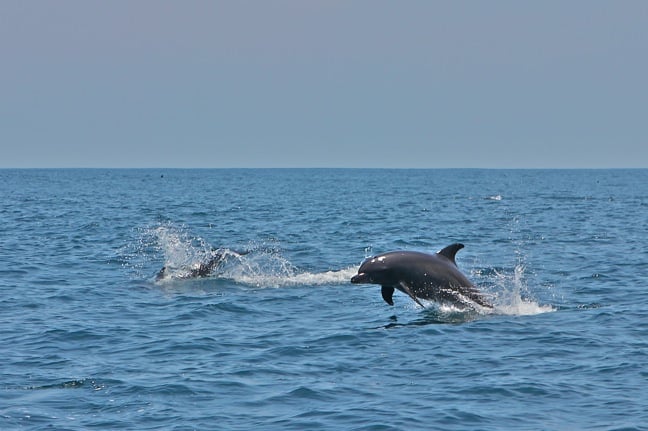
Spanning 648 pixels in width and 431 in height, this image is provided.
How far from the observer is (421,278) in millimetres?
19609

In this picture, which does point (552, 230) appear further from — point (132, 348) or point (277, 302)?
point (132, 348)

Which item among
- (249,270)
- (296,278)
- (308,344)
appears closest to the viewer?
(308,344)

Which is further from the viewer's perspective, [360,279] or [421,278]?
[360,279]

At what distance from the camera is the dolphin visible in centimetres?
2624

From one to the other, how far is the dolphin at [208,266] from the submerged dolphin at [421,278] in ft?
24.1

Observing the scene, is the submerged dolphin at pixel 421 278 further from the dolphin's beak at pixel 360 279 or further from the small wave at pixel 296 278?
the small wave at pixel 296 278

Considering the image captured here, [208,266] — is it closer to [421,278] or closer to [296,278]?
[296,278]

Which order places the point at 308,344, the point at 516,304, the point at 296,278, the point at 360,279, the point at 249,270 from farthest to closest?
the point at 249,270 < the point at 296,278 < the point at 516,304 < the point at 360,279 < the point at 308,344

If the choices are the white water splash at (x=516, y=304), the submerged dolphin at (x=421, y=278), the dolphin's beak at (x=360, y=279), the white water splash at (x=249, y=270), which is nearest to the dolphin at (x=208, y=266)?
the white water splash at (x=249, y=270)


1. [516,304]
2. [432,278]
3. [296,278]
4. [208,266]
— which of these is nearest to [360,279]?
[432,278]

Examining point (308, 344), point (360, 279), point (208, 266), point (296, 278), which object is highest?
point (360, 279)

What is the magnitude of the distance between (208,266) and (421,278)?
8648 millimetres

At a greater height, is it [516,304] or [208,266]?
[208,266]

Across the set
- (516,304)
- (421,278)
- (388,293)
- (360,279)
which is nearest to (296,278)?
(360,279)
